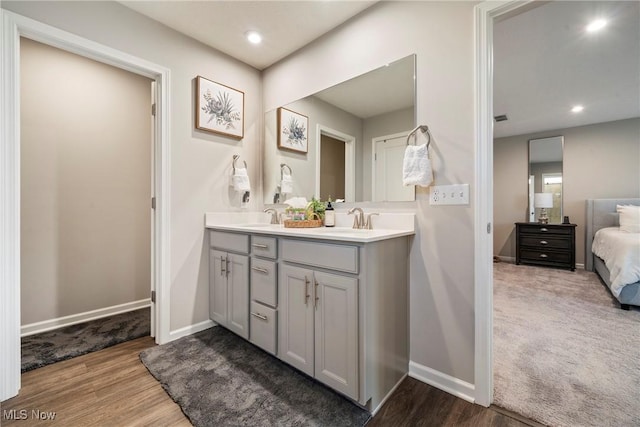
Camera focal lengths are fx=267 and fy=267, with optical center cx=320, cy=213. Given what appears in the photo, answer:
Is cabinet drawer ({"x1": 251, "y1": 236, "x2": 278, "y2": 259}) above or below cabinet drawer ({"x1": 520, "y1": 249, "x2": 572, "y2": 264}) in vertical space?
above

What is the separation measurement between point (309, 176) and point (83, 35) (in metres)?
1.78

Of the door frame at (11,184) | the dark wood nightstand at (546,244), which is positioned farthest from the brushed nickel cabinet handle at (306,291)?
the dark wood nightstand at (546,244)

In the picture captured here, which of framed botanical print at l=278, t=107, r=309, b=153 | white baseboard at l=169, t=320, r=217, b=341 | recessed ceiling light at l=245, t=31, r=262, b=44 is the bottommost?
white baseboard at l=169, t=320, r=217, b=341

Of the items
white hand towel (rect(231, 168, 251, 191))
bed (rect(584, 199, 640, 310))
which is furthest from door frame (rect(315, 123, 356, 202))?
bed (rect(584, 199, 640, 310))

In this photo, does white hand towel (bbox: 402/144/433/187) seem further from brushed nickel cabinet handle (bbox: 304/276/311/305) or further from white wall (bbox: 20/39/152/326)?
white wall (bbox: 20/39/152/326)

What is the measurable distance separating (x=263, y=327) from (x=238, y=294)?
35 centimetres

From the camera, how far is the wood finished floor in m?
1.29

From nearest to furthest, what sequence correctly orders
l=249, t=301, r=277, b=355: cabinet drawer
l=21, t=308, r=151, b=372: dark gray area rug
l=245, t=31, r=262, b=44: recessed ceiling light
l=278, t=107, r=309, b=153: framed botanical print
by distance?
l=249, t=301, r=277, b=355: cabinet drawer, l=21, t=308, r=151, b=372: dark gray area rug, l=245, t=31, r=262, b=44: recessed ceiling light, l=278, t=107, r=309, b=153: framed botanical print

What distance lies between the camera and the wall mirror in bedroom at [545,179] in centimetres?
467

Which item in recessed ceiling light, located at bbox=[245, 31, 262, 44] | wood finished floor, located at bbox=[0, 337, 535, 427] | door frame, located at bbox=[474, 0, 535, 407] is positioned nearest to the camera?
wood finished floor, located at bbox=[0, 337, 535, 427]

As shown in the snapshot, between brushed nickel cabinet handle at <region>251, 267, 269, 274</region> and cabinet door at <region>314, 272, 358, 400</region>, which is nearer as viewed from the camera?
cabinet door at <region>314, 272, 358, 400</region>

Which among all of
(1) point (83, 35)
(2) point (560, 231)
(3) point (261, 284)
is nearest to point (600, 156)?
(2) point (560, 231)

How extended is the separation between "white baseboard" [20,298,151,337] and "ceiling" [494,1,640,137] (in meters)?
3.88

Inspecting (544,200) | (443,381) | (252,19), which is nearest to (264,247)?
(443,381)
